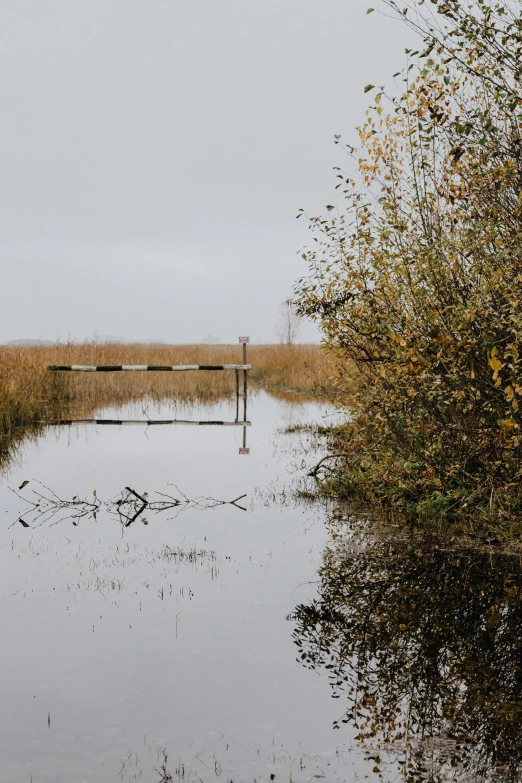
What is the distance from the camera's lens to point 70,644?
16.8ft

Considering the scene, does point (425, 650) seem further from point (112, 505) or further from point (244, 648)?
point (112, 505)

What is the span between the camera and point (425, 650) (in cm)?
507

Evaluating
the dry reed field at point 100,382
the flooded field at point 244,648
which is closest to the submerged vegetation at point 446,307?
the flooded field at point 244,648

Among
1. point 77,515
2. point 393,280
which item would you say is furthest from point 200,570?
point 393,280

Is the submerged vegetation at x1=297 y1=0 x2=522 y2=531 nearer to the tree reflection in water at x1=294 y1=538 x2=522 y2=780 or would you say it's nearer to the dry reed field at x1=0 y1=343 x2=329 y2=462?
the tree reflection in water at x1=294 y1=538 x2=522 y2=780

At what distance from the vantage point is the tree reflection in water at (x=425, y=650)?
3844 mm

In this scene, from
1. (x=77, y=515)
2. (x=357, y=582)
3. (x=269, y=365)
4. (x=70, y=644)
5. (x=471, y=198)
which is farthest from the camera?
(x=269, y=365)

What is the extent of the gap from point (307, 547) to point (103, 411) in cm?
1390

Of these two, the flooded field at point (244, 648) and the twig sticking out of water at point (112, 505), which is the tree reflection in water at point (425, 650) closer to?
the flooded field at point (244, 648)

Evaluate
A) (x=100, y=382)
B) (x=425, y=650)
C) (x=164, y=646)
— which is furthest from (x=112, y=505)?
(x=100, y=382)

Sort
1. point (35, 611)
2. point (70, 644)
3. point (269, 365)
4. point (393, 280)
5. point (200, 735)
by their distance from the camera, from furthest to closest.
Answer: point (269, 365) → point (393, 280) → point (35, 611) → point (70, 644) → point (200, 735)

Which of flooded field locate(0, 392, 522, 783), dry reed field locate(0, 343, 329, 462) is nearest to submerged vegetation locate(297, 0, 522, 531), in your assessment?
flooded field locate(0, 392, 522, 783)

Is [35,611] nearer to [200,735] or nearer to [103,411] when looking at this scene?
[200,735]

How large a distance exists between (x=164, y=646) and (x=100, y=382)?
1913 cm
